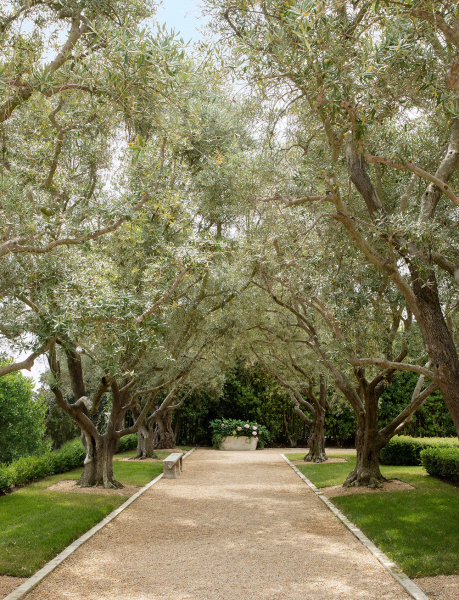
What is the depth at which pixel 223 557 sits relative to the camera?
6535mm

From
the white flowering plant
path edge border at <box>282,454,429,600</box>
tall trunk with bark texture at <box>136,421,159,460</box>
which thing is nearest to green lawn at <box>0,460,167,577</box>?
path edge border at <box>282,454,429,600</box>

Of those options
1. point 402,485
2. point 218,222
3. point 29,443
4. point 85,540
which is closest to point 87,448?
point 29,443

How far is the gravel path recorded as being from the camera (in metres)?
5.24

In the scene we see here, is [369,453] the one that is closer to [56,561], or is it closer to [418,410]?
[56,561]

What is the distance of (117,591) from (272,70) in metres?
5.99

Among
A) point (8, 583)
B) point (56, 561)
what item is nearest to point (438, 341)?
point (56, 561)

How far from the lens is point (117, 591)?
5.24 metres

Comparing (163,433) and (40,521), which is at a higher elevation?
(163,433)

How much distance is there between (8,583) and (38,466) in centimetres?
810

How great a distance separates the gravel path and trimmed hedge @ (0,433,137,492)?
287cm

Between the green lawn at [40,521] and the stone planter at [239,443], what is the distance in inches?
464

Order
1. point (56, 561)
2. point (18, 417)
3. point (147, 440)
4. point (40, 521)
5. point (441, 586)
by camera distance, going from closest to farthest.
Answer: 1. point (441, 586)
2. point (56, 561)
3. point (40, 521)
4. point (18, 417)
5. point (147, 440)

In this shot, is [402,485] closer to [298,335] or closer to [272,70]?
[298,335]

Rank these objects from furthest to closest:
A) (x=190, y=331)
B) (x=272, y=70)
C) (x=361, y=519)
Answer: (x=190, y=331) < (x=361, y=519) < (x=272, y=70)
